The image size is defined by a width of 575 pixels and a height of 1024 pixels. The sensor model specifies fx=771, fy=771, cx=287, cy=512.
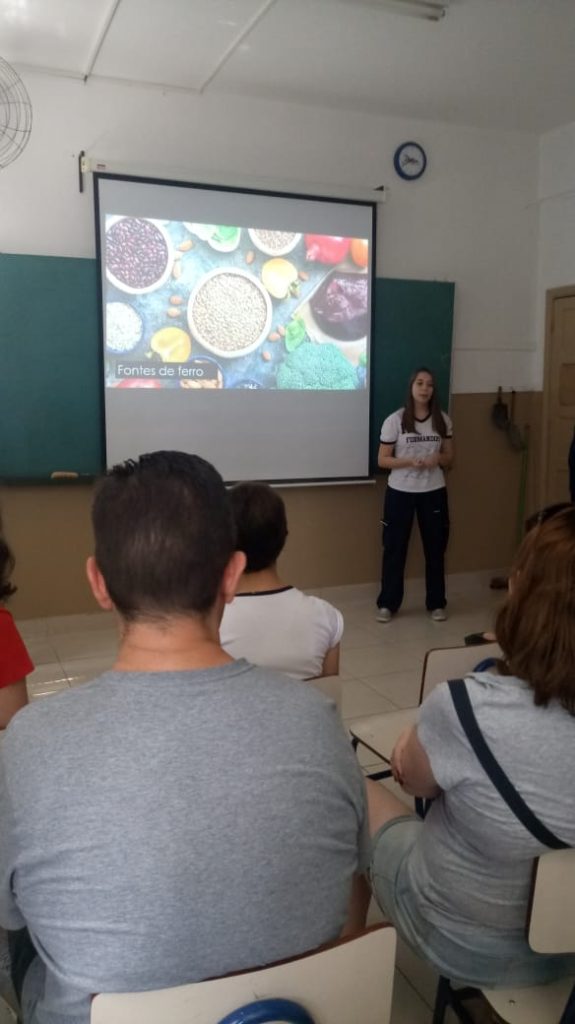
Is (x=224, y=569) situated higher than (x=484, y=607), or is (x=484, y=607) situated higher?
(x=224, y=569)

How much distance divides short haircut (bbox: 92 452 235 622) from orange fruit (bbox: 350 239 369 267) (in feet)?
14.1

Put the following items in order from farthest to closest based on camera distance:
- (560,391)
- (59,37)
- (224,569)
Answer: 1. (560,391)
2. (59,37)
3. (224,569)

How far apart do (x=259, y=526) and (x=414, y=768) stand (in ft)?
2.52

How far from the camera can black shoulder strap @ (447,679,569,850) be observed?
44.2 inches

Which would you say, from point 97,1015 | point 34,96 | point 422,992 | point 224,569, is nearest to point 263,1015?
point 97,1015

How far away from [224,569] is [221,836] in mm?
316

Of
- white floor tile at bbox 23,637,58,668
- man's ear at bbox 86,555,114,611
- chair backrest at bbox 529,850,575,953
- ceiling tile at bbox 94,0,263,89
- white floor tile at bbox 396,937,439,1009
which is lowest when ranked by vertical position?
white floor tile at bbox 23,637,58,668

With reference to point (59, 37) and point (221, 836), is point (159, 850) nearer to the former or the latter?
point (221, 836)

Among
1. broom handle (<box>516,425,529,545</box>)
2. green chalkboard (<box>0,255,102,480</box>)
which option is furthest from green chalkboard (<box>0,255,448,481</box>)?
broom handle (<box>516,425,529,545</box>)

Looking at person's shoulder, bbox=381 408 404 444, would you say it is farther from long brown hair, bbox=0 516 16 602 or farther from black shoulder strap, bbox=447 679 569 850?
black shoulder strap, bbox=447 679 569 850

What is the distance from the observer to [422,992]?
5.86 ft

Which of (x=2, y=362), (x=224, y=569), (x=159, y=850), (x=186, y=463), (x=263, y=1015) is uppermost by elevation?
(x=2, y=362)

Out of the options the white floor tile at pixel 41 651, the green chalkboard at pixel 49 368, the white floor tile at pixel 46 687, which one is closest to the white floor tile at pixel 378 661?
the white floor tile at pixel 46 687

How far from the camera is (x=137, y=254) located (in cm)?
441
